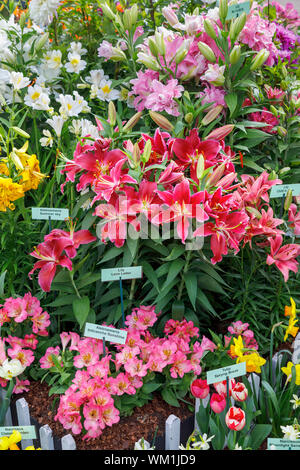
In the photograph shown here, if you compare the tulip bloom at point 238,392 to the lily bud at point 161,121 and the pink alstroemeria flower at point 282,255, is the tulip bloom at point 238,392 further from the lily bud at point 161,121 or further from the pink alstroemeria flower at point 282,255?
the lily bud at point 161,121

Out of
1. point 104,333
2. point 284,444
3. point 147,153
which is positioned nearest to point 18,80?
point 147,153

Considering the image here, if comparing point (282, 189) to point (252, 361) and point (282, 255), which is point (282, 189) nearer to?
point (282, 255)

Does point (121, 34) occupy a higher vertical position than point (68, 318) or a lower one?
higher

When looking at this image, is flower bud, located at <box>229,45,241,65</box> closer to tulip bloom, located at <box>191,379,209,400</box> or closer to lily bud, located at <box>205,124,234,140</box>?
lily bud, located at <box>205,124,234,140</box>

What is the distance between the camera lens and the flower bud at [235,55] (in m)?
1.40

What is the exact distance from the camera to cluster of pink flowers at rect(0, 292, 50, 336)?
1418 mm

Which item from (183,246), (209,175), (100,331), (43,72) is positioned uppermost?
(43,72)

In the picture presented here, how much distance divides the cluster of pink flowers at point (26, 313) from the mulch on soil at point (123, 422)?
0.18 m

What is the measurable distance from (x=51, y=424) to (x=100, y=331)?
339mm

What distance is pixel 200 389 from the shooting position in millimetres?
1300

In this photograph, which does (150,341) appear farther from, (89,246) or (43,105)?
(43,105)

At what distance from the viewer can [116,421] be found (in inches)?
48.6

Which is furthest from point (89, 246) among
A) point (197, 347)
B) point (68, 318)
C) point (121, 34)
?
point (121, 34)

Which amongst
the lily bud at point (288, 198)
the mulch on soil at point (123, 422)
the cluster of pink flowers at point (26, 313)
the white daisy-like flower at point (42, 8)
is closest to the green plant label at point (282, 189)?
the lily bud at point (288, 198)
